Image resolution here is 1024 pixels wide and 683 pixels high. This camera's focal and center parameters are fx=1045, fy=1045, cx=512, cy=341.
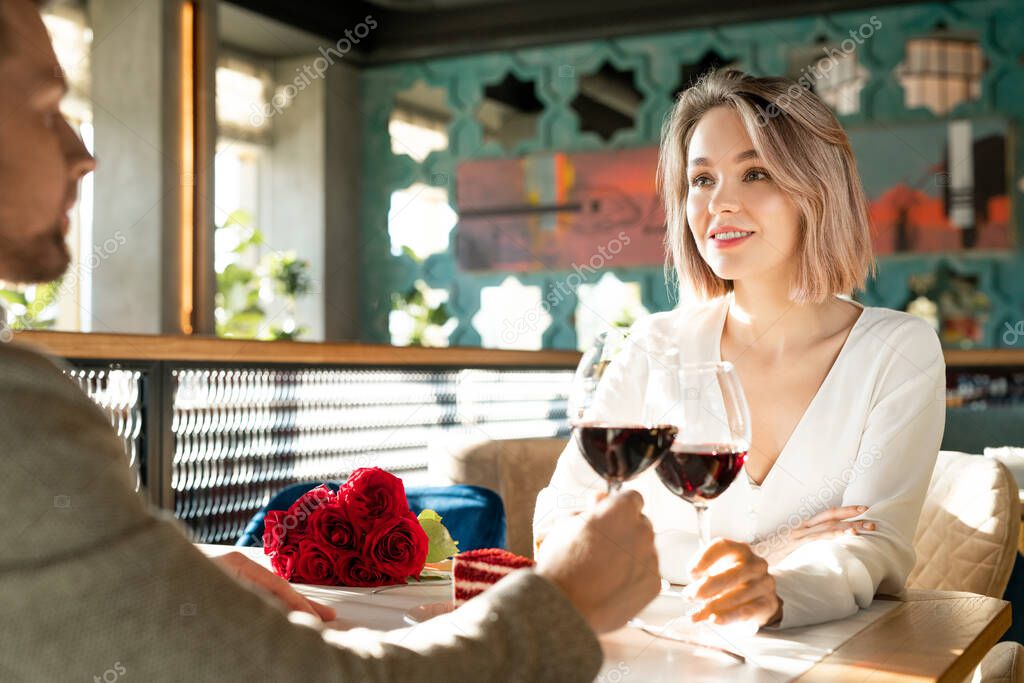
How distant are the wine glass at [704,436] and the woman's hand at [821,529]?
14.8 inches

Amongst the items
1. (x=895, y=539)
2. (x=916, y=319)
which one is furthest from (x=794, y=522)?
(x=916, y=319)

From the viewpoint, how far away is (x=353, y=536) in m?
1.36

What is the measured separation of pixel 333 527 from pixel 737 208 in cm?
82

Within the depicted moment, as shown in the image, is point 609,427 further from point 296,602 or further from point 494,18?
point 494,18

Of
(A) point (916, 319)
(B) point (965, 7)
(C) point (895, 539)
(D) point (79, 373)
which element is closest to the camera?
(C) point (895, 539)

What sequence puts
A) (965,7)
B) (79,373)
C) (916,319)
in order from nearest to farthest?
1. (916,319)
2. (79,373)
3. (965,7)

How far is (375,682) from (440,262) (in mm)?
7504

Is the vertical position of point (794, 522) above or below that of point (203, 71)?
below

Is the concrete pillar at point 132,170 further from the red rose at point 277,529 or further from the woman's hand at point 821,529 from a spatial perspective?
the woman's hand at point 821,529

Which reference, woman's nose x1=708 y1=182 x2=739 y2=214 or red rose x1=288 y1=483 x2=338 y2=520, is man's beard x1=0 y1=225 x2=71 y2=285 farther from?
woman's nose x1=708 y1=182 x2=739 y2=214

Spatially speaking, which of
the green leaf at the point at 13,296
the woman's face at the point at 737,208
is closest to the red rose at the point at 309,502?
the woman's face at the point at 737,208

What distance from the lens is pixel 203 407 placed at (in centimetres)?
255

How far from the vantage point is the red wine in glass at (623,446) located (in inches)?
40.0

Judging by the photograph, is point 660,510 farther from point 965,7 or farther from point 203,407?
point 965,7
